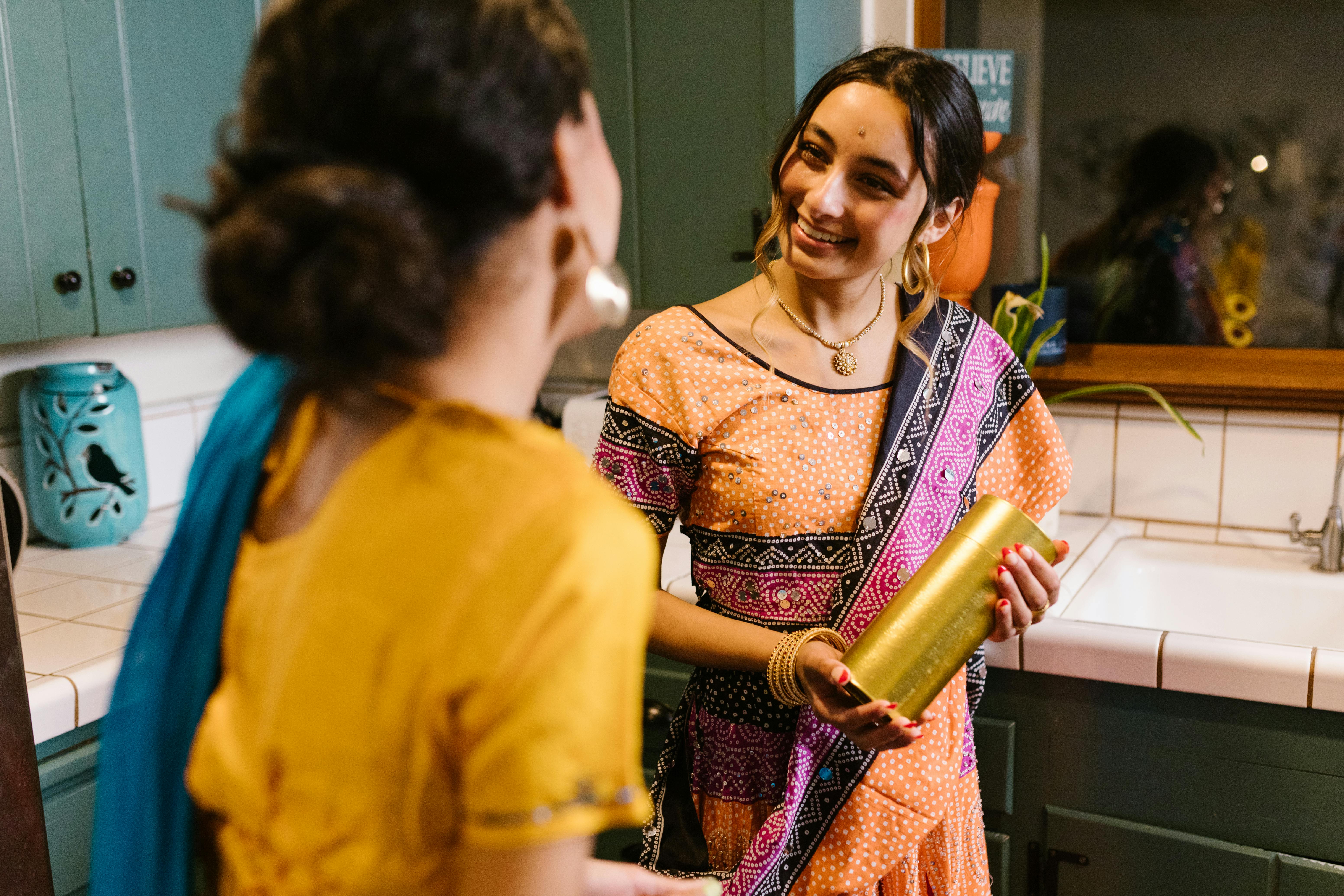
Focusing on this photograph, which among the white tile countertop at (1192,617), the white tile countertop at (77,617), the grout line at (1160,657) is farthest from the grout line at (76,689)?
the grout line at (1160,657)

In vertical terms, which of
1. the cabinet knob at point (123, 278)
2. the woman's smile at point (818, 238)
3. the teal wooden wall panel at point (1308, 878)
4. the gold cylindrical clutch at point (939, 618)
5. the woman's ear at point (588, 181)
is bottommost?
the teal wooden wall panel at point (1308, 878)

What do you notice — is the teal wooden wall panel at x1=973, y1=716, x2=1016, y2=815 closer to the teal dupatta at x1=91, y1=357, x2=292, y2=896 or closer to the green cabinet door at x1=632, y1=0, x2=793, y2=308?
the green cabinet door at x1=632, y1=0, x2=793, y2=308

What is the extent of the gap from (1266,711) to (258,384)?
1.24 meters

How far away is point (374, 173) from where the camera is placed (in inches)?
15.9

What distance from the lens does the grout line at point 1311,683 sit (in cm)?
127

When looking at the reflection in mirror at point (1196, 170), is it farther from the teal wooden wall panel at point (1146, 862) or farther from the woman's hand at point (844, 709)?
the woman's hand at point (844, 709)

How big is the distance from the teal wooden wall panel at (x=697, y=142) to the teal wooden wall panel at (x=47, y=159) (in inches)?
35.3

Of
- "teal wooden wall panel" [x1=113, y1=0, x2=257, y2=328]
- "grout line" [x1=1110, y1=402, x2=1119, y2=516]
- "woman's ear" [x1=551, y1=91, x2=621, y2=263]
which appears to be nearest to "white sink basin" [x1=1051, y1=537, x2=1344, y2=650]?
"grout line" [x1=1110, y1=402, x2=1119, y2=516]


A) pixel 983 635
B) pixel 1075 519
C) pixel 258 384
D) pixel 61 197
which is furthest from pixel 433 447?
pixel 1075 519

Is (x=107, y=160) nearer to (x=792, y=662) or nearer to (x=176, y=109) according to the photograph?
(x=176, y=109)

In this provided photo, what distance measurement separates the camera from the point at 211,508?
545 millimetres

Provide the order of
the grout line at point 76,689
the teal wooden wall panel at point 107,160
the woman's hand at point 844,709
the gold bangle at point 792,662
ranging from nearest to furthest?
1. the woman's hand at point 844,709
2. the gold bangle at point 792,662
3. the grout line at point 76,689
4. the teal wooden wall panel at point 107,160

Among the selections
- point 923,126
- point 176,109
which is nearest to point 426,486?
point 923,126

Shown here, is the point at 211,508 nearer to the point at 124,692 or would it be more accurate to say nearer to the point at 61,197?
the point at 124,692
